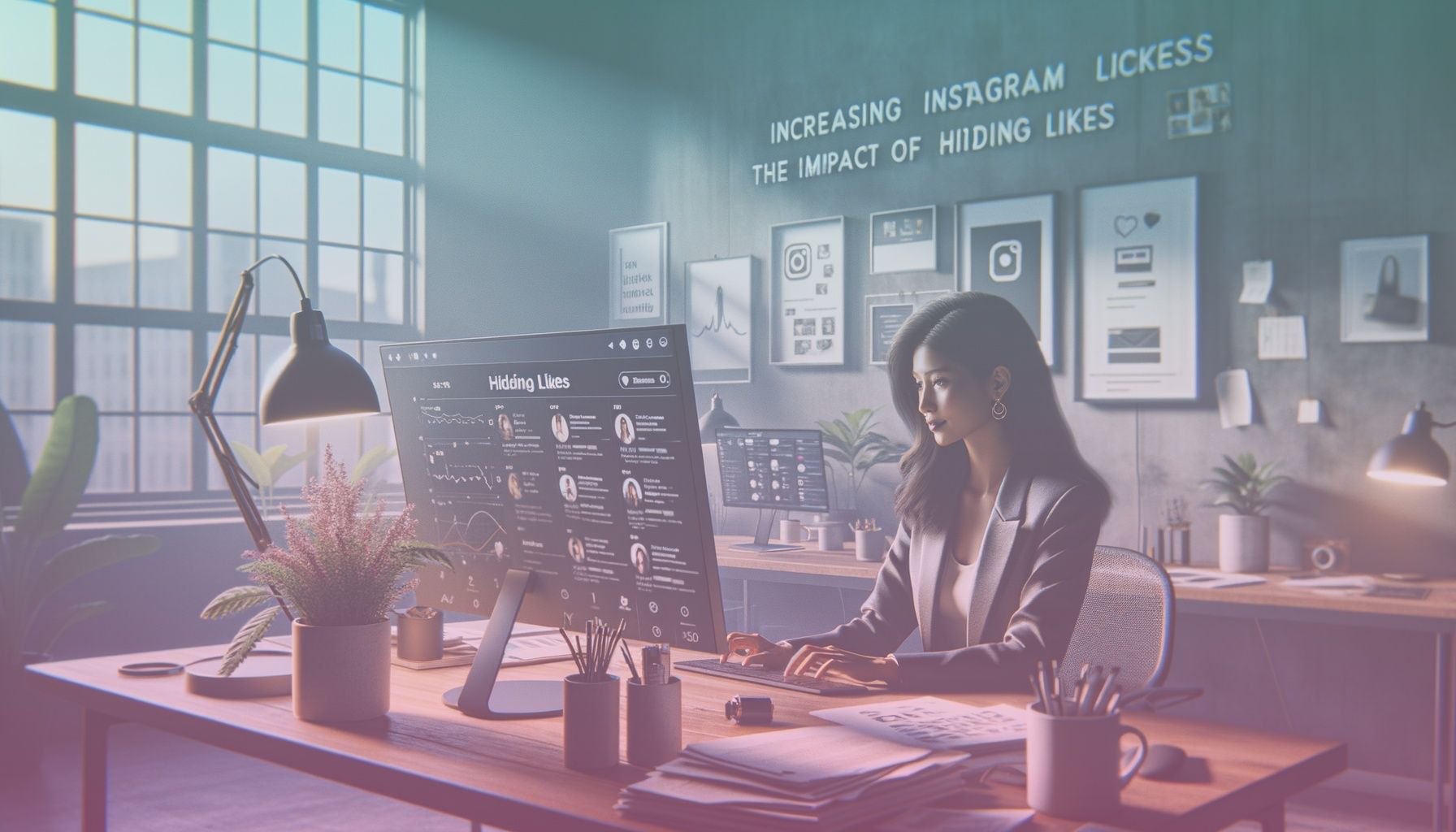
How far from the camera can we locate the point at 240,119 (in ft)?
18.6

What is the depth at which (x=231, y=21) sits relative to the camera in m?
5.65

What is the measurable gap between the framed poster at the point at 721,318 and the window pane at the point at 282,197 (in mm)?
1970

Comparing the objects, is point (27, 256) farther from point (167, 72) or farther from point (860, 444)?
point (860, 444)


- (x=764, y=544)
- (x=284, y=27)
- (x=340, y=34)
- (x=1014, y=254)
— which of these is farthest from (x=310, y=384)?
(x=340, y=34)

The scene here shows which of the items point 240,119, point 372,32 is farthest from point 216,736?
point 372,32

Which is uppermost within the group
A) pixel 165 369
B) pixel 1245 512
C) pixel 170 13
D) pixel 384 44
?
pixel 384 44

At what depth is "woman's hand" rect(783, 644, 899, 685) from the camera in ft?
5.53

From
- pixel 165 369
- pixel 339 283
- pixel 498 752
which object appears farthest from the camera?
pixel 339 283

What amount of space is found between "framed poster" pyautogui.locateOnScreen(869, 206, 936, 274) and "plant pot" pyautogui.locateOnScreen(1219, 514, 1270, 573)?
69.1 inches

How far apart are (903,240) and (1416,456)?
7.86 ft

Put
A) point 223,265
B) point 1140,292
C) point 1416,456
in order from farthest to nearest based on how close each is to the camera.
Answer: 1. point 223,265
2. point 1140,292
3. point 1416,456

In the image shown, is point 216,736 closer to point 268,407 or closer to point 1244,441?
point 268,407

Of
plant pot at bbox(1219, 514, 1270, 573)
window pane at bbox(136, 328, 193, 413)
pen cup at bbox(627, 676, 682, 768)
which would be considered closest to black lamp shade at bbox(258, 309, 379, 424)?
pen cup at bbox(627, 676, 682, 768)

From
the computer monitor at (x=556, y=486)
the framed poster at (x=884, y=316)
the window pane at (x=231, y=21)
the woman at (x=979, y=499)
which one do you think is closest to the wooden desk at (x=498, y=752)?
the computer monitor at (x=556, y=486)
